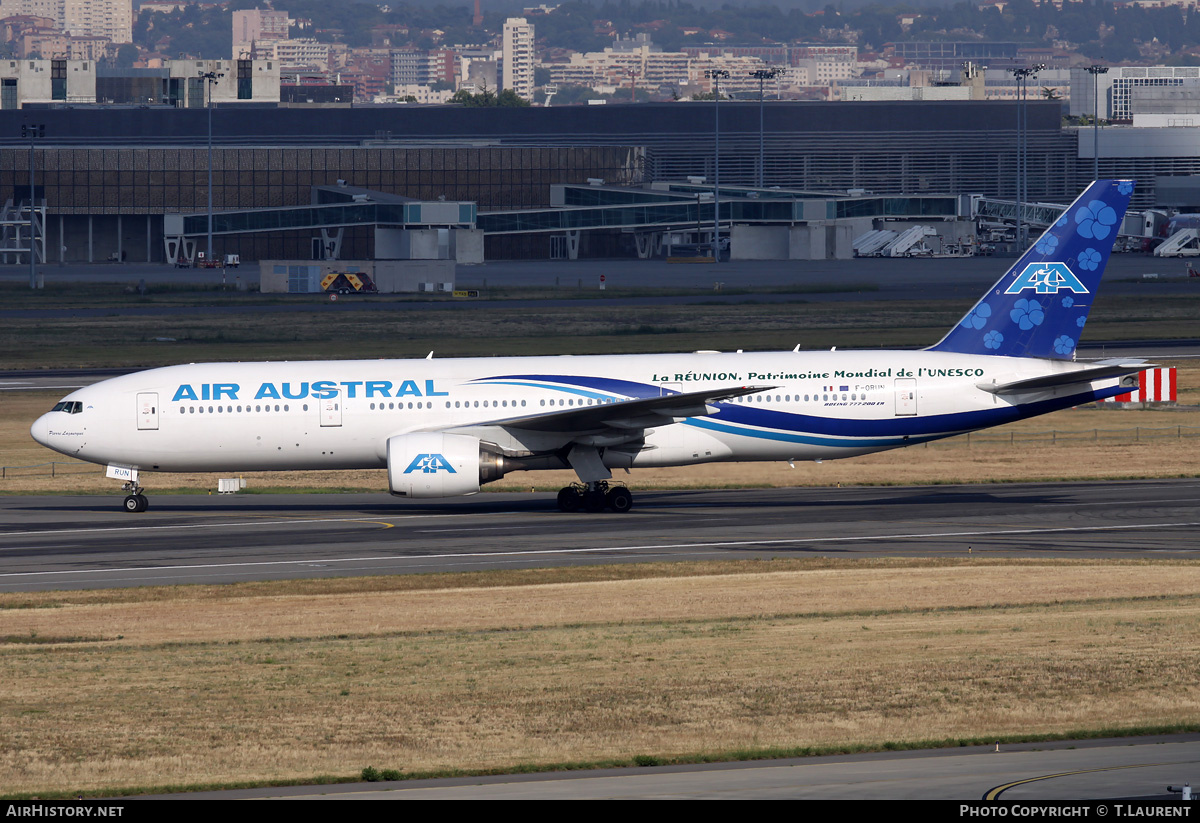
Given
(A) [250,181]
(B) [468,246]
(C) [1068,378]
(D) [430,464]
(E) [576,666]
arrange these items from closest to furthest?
Result: (E) [576,666]
(D) [430,464]
(C) [1068,378]
(B) [468,246]
(A) [250,181]

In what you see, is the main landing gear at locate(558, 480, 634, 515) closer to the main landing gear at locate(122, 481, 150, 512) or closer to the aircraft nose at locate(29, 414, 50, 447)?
the main landing gear at locate(122, 481, 150, 512)

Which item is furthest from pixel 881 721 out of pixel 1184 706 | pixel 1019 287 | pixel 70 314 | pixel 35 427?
pixel 70 314

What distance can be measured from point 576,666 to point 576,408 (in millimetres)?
18811

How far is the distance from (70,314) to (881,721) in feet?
303

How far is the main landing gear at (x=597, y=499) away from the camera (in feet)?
138

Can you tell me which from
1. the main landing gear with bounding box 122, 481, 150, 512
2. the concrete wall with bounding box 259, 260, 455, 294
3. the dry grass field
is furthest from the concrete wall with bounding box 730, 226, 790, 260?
the dry grass field

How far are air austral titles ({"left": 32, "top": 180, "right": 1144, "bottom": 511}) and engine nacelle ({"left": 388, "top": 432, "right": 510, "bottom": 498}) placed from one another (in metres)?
0.81

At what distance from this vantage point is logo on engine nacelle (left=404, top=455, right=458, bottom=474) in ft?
130

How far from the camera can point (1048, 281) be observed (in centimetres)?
4344

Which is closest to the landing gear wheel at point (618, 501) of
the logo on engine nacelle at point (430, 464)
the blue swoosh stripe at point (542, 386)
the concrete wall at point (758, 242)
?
the blue swoosh stripe at point (542, 386)

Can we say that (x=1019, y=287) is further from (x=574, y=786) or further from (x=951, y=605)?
(x=574, y=786)

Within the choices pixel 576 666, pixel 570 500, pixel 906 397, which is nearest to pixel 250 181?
pixel 570 500

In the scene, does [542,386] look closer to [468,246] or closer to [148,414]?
[148,414]

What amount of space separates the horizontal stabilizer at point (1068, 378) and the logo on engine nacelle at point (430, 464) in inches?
593
